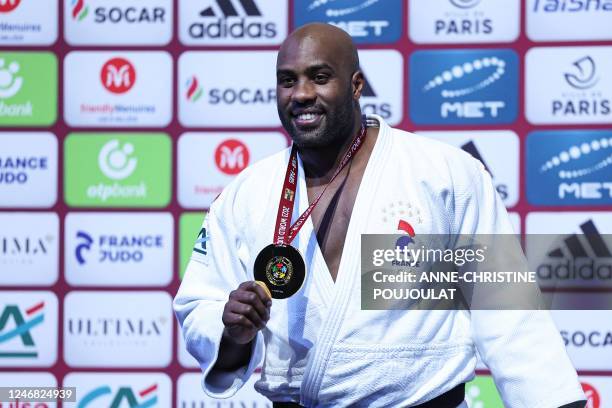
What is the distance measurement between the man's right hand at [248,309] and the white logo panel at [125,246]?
146 cm

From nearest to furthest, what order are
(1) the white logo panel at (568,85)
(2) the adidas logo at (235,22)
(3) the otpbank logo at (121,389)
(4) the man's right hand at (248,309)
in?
(4) the man's right hand at (248,309) → (1) the white logo panel at (568,85) → (2) the adidas logo at (235,22) → (3) the otpbank logo at (121,389)

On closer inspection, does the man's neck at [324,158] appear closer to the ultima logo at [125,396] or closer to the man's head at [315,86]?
the man's head at [315,86]

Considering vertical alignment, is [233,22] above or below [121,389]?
above

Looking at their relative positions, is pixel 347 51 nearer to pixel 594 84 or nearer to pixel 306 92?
pixel 306 92

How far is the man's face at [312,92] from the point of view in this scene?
2.07 metres

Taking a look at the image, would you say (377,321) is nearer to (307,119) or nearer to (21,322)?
(307,119)

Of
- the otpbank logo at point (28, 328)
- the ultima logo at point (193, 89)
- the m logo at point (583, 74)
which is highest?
the m logo at point (583, 74)

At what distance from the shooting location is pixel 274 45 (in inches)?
129

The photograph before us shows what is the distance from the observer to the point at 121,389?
338 centimetres

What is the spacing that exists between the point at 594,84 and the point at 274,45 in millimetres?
1028

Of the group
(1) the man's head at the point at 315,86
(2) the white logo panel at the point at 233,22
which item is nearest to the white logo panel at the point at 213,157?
(2) the white logo panel at the point at 233,22

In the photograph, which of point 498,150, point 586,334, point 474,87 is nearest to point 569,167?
point 498,150

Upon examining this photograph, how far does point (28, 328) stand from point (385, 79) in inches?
57.4

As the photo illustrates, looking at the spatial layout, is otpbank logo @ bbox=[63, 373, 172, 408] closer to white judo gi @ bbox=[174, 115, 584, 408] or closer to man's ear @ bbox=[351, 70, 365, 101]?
white judo gi @ bbox=[174, 115, 584, 408]
